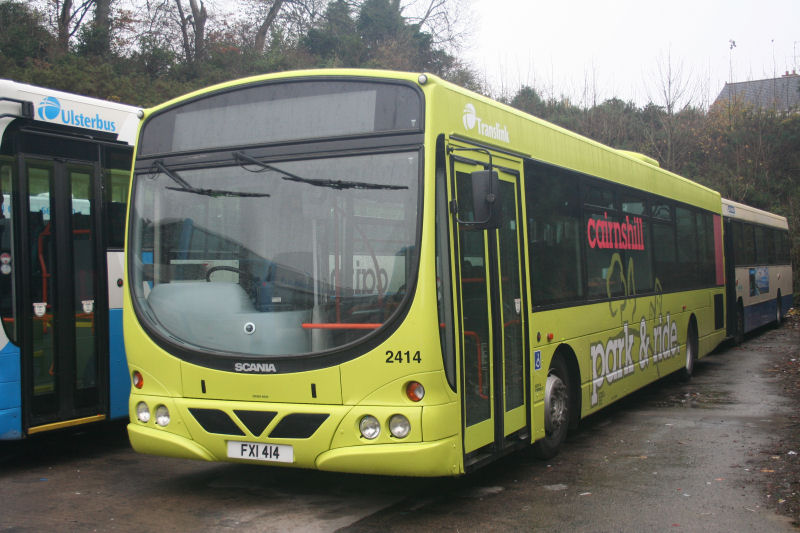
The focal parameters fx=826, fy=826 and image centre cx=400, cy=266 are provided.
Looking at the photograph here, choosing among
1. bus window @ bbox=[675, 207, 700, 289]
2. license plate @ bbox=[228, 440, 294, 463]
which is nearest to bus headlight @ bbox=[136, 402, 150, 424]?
license plate @ bbox=[228, 440, 294, 463]

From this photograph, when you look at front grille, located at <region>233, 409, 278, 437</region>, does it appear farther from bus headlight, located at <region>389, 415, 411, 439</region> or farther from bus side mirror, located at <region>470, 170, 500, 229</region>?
bus side mirror, located at <region>470, 170, 500, 229</region>

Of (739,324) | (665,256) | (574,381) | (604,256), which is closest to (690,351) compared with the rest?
(665,256)

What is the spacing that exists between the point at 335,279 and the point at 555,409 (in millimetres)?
2990

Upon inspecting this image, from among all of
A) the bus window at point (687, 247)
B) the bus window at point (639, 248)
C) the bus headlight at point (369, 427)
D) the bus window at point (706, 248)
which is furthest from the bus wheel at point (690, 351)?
the bus headlight at point (369, 427)

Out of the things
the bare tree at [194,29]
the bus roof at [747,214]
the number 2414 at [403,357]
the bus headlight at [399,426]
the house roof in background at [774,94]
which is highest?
the bare tree at [194,29]

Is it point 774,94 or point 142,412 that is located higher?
point 774,94

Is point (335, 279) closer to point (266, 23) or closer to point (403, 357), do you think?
point (403, 357)

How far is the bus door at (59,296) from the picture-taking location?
7293mm

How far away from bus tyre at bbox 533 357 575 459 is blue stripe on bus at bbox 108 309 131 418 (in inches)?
158

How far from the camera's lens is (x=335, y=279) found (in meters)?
5.65

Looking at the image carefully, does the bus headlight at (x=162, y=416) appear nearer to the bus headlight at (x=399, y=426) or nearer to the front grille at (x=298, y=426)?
the front grille at (x=298, y=426)

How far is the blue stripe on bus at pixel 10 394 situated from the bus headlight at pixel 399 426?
3.60 m

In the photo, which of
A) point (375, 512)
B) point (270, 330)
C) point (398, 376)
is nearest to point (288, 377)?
point (270, 330)

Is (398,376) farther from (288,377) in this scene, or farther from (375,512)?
A: (375,512)
